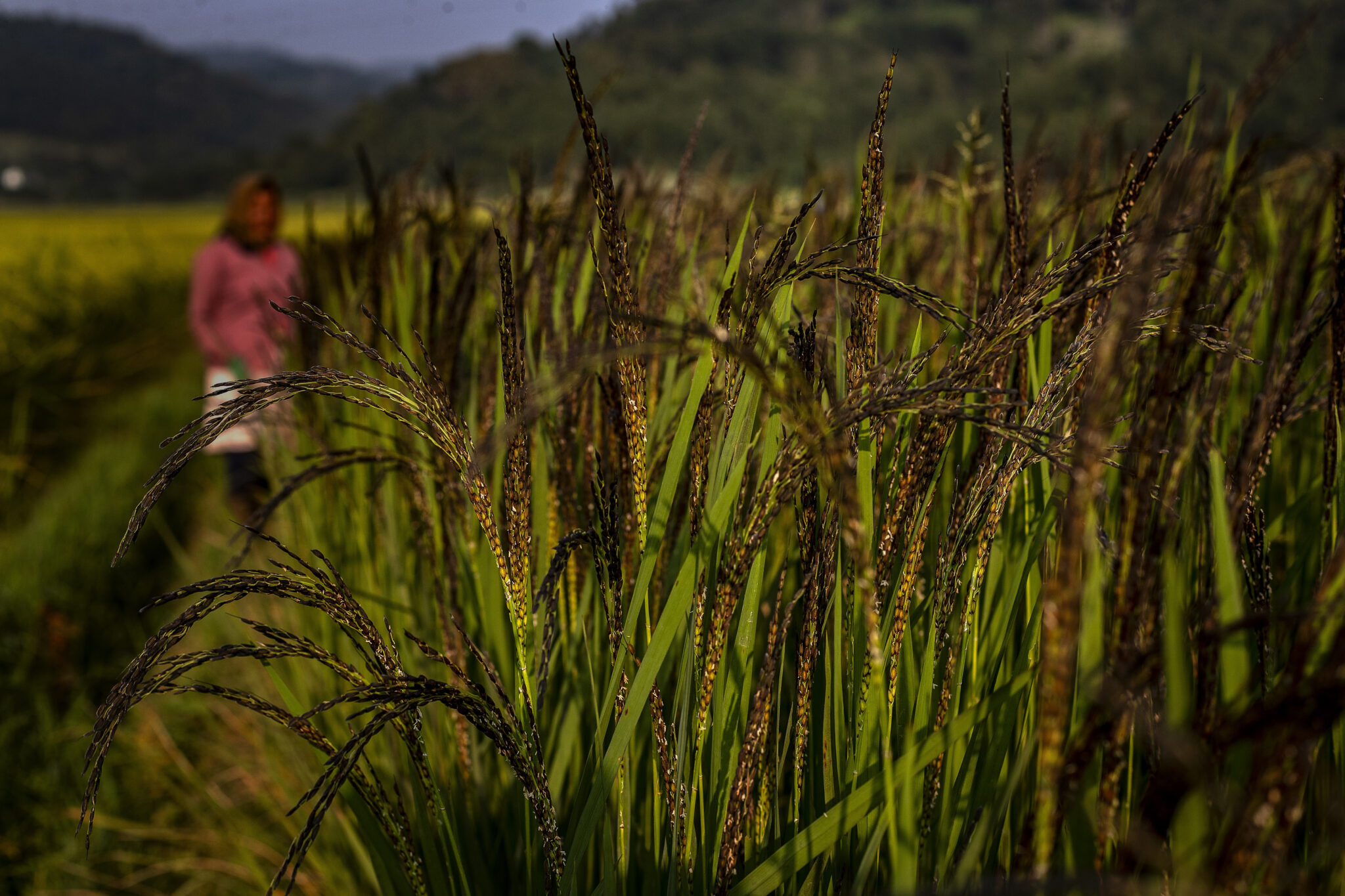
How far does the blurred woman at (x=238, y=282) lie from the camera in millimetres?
4402

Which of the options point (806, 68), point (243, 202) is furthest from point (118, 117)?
point (243, 202)

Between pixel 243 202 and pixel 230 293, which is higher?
pixel 243 202

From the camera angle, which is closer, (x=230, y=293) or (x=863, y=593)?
(x=863, y=593)

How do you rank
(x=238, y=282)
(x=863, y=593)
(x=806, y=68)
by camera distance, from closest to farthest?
1. (x=863, y=593)
2. (x=238, y=282)
3. (x=806, y=68)

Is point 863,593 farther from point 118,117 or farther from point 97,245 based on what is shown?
point 118,117

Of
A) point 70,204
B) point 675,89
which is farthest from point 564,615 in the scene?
point 70,204

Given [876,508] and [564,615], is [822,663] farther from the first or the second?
[564,615]

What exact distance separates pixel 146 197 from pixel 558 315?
118 meters

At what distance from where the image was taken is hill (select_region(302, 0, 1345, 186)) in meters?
52.5

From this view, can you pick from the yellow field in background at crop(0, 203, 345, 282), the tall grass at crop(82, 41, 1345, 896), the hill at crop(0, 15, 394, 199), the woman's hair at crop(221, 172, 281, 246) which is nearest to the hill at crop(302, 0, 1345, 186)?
the yellow field in background at crop(0, 203, 345, 282)

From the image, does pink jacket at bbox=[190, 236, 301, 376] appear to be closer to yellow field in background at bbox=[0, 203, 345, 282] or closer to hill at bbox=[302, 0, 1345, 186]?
yellow field in background at bbox=[0, 203, 345, 282]

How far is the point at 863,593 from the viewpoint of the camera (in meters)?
0.61

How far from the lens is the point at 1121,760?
569 mm

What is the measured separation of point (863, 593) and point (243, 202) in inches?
203
